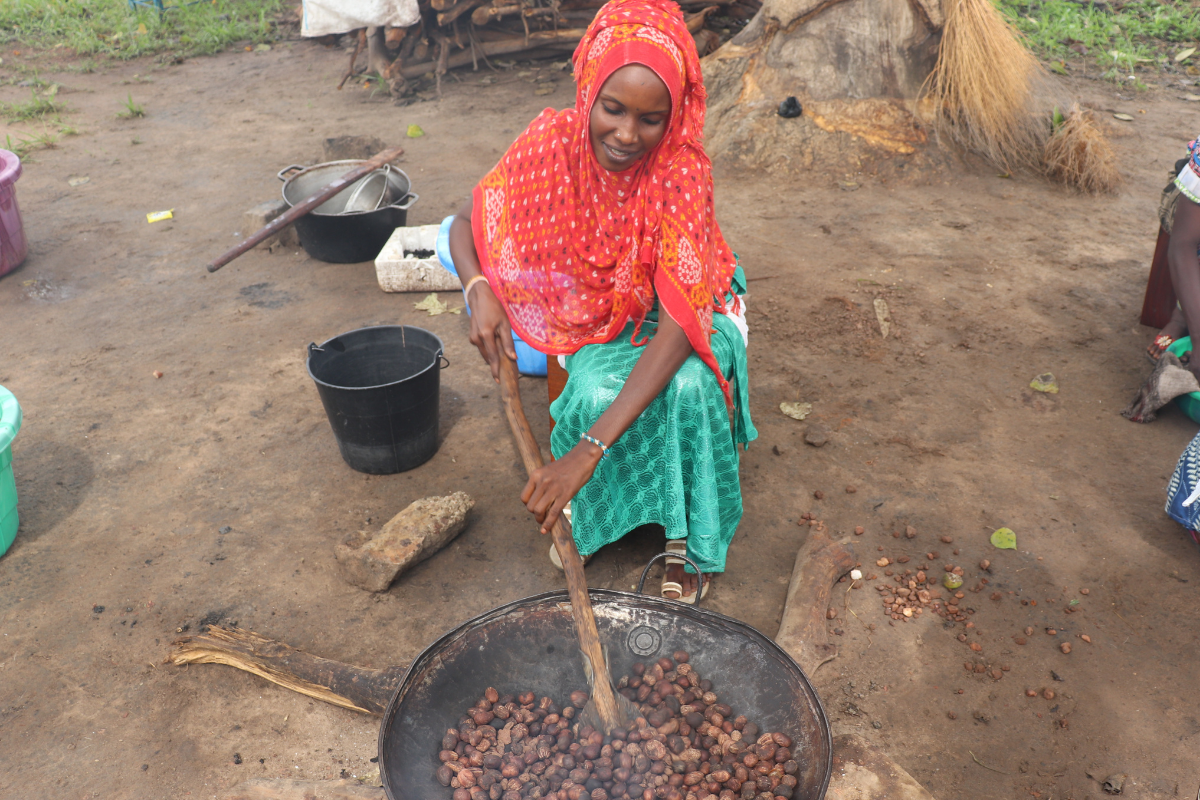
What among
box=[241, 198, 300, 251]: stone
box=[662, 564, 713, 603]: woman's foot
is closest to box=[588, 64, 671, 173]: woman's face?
box=[662, 564, 713, 603]: woman's foot

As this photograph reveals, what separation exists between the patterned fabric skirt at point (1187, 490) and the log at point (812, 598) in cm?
106

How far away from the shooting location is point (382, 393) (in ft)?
9.41

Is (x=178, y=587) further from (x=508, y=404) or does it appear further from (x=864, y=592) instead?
(x=864, y=592)

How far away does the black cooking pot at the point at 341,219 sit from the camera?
4.54 metres

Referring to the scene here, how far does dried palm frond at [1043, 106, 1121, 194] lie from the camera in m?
5.33

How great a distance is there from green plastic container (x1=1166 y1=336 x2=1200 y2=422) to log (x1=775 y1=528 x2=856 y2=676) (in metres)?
1.67

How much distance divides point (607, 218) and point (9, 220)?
12.5 ft

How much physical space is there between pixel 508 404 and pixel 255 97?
23.1 feet

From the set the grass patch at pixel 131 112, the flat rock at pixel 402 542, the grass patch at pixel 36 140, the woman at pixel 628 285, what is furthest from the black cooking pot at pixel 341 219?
the grass patch at pixel 131 112

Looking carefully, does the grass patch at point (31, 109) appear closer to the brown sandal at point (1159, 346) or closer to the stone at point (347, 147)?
the stone at point (347, 147)

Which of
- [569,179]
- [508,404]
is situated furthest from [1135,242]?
[508,404]

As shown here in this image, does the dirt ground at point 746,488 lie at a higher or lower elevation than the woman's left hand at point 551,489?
lower

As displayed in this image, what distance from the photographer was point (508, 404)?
2174 mm

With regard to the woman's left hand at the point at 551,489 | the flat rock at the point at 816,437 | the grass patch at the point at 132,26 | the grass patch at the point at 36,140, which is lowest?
the flat rock at the point at 816,437
